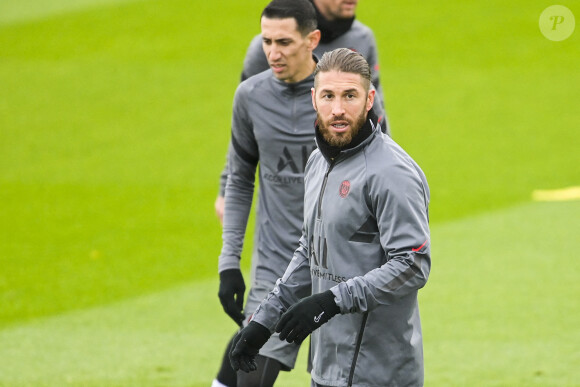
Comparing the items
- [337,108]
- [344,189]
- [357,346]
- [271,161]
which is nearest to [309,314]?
[357,346]

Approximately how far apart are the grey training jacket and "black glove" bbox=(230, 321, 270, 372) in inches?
2.0

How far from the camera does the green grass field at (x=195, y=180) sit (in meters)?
8.30

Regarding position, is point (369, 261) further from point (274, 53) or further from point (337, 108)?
point (274, 53)

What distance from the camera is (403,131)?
1742cm

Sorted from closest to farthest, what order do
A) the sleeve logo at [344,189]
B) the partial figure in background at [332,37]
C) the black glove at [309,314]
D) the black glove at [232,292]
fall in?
the black glove at [309,314] → the sleeve logo at [344,189] → the black glove at [232,292] → the partial figure in background at [332,37]

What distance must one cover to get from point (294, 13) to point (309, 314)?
7.22 feet

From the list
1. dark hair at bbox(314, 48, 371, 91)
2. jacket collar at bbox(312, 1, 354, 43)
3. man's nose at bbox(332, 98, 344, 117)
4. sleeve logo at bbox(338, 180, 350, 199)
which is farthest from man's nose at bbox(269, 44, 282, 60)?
sleeve logo at bbox(338, 180, 350, 199)

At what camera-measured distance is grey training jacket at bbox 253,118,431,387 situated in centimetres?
374

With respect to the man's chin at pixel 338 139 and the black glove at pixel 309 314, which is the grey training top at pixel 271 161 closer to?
the man's chin at pixel 338 139

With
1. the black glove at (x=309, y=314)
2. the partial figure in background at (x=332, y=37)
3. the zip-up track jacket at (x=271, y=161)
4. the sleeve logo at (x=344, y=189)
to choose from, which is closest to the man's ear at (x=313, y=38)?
the zip-up track jacket at (x=271, y=161)

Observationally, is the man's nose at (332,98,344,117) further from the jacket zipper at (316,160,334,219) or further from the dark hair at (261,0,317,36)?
the dark hair at (261,0,317,36)

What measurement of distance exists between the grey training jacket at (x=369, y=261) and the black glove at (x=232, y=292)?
1.08m

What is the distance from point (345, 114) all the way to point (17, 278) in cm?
739

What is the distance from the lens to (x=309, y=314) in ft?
12.2
